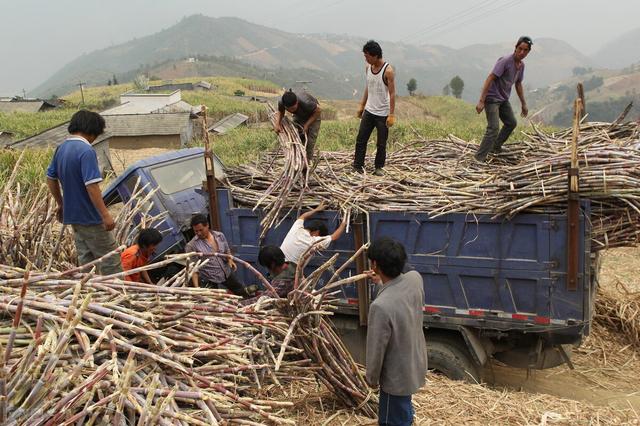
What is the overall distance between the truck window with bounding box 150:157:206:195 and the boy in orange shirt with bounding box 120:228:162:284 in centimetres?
151

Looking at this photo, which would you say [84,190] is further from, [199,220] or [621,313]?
[621,313]

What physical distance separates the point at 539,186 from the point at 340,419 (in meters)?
2.42

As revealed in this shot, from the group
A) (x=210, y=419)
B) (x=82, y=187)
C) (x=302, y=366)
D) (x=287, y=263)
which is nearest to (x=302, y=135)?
(x=287, y=263)

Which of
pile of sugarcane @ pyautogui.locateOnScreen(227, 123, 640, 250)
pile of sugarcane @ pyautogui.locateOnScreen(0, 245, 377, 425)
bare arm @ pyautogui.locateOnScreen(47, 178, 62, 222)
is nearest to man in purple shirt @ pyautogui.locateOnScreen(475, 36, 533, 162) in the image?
pile of sugarcane @ pyautogui.locateOnScreen(227, 123, 640, 250)

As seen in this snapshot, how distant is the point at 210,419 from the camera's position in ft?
8.71

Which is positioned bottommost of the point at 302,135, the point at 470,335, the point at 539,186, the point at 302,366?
the point at 470,335

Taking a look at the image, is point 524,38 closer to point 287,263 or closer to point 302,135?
point 302,135

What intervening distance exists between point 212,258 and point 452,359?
2408 mm

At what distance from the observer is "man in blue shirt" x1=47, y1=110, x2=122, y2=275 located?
4.57m

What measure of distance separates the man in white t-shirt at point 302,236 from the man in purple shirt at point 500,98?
2.38 metres

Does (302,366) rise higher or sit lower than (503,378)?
higher

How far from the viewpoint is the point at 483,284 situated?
480cm

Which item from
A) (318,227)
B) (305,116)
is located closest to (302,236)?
(318,227)

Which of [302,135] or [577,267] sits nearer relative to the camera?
[577,267]
